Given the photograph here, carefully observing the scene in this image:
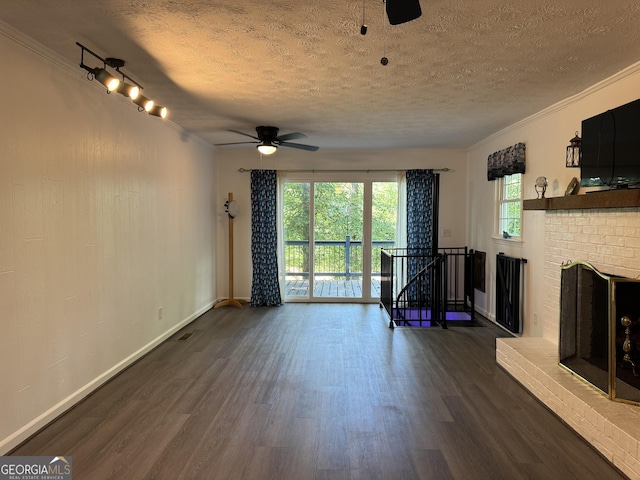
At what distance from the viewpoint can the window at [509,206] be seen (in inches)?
Answer: 182

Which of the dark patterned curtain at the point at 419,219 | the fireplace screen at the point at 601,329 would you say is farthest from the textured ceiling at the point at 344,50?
the dark patterned curtain at the point at 419,219

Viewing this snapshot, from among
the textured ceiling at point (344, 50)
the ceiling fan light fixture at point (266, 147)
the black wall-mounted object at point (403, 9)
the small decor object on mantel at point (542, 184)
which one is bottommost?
the small decor object on mantel at point (542, 184)

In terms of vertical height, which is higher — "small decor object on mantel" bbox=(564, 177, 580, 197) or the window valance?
the window valance

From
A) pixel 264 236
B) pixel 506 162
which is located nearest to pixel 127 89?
pixel 264 236

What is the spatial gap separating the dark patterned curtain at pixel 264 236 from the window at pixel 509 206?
10.9 ft

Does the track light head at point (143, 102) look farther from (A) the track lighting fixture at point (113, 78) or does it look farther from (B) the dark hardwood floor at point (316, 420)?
(B) the dark hardwood floor at point (316, 420)

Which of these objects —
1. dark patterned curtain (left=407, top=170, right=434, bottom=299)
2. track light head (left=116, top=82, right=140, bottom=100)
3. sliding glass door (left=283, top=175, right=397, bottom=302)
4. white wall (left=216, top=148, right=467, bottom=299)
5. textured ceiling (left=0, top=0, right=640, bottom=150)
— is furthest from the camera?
sliding glass door (left=283, top=175, right=397, bottom=302)

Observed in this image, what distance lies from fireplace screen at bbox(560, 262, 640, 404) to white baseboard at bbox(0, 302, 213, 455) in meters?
3.72

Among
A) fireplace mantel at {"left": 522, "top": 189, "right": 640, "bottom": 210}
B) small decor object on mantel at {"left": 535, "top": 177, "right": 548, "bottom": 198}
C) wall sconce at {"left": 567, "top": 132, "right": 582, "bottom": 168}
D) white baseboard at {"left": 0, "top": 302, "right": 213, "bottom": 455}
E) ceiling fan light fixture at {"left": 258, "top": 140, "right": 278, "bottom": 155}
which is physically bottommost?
white baseboard at {"left": 0, "top": 302, "right": 213, "bottom": 455}

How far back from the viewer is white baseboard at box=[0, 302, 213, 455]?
2.26 metres

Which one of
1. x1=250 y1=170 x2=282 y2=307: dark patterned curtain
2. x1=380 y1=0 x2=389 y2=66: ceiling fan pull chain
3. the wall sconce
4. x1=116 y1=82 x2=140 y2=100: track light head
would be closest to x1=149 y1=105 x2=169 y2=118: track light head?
x1=116 y1=82 x2=140 y2=100: track light head

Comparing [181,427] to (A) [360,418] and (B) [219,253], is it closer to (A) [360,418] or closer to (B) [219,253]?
(A) [360,418]

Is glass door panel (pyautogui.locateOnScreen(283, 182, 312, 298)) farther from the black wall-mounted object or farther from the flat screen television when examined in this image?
the black wall-mounted object

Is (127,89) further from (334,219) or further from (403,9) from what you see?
(334,219)
